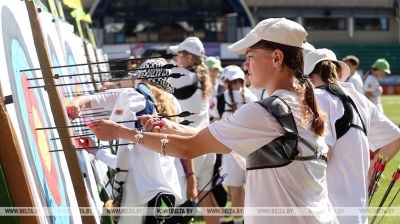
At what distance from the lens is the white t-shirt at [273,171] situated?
3.25 metres

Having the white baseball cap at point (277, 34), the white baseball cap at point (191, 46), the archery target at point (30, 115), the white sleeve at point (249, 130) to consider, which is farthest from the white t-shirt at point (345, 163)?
the white baseball cap at point (191, 46)

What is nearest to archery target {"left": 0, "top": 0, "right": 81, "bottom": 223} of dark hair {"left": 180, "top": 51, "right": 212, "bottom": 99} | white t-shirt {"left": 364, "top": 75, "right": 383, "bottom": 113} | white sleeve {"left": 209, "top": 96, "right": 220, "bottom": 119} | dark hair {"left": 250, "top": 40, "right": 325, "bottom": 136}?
dark hair {"left": 250, "top": 40, "right": 325, "bottom": 136}

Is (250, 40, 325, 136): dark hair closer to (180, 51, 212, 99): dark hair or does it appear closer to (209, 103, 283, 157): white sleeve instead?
(209, 103, 283, 157): white sleeve

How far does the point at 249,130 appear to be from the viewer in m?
3.24

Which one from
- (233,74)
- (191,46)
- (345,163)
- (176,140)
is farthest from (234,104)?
(176,140)

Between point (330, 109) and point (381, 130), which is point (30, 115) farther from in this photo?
point (381, 130)

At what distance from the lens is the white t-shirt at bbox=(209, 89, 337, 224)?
3.25 meters

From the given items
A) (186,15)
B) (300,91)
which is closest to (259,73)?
(300,91)

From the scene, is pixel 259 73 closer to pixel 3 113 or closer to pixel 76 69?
pixel 3 113

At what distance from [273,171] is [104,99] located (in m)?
2.66

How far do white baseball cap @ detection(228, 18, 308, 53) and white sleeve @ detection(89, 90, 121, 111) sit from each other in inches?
93.1

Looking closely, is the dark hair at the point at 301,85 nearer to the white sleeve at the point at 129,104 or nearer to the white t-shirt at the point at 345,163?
the white t-shirt at the point at 345,163

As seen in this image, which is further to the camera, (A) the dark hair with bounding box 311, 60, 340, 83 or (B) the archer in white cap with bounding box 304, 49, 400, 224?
(A) the dark hair with bounding box 311, 60, 340, 83

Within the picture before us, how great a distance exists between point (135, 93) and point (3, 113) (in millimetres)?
2057
